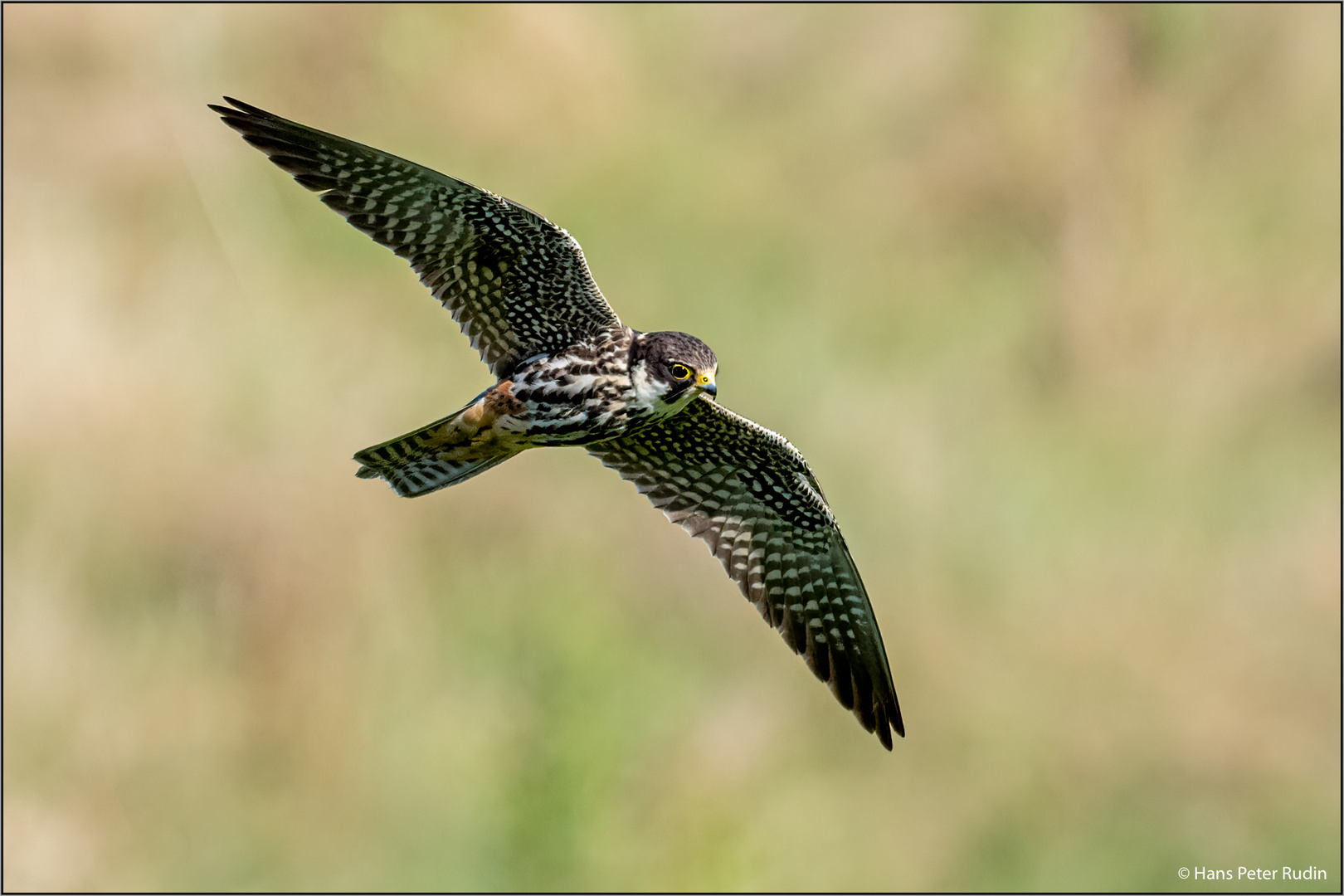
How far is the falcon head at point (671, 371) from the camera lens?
5957 millimetres

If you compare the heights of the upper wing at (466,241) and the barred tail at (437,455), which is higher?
the upper wing at (466,241)

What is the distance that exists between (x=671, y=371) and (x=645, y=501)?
6.30 m

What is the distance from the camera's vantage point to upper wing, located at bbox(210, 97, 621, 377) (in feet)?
20.0

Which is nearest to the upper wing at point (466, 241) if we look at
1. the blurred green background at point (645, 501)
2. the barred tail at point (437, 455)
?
the barred tail at point (437, 455)

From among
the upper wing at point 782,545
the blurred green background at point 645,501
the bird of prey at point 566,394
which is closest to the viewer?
the bird of prey at point 566,394

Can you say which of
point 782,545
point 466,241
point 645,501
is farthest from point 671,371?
point 645,501

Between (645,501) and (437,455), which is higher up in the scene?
(437,455)

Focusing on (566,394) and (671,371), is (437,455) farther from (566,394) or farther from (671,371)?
(671,371)

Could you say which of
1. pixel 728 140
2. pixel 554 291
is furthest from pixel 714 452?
pixel 728 140

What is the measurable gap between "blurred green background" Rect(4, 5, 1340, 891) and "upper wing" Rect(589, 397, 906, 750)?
2.19 m

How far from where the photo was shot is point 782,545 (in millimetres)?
7293

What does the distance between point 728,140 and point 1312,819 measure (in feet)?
26.8

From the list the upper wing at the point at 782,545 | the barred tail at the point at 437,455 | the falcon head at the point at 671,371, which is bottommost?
the upper wing at the point at 782,545

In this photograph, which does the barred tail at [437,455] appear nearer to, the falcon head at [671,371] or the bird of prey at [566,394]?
the bird of prey at [566,394]
